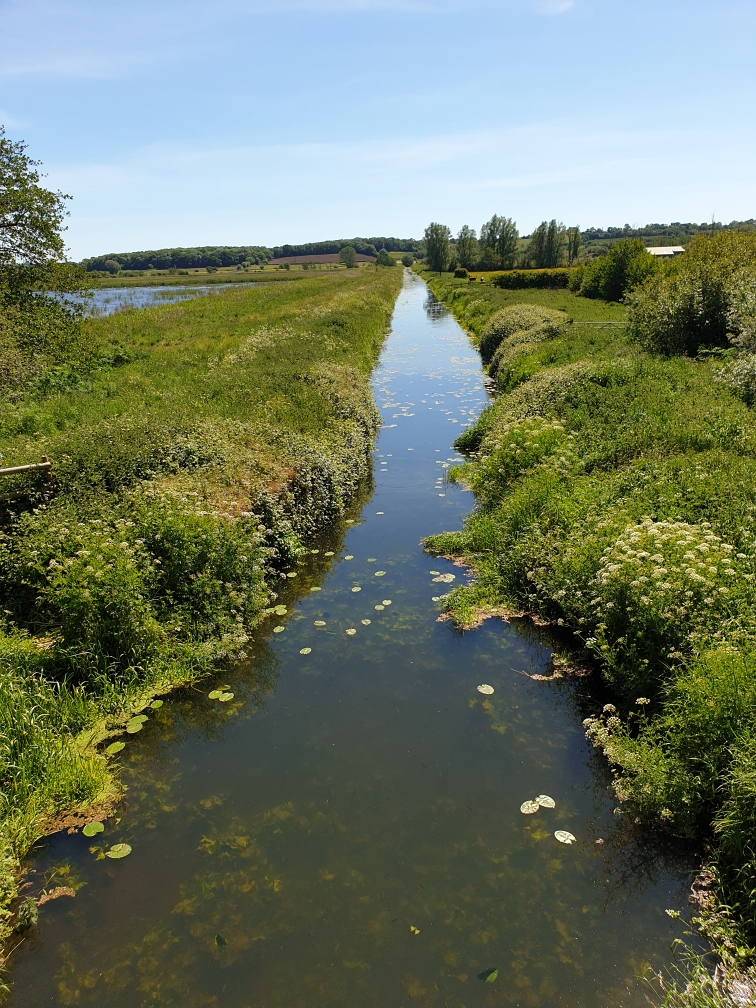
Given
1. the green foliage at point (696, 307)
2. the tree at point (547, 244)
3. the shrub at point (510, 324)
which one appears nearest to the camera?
the green foliage at point (696, 307)

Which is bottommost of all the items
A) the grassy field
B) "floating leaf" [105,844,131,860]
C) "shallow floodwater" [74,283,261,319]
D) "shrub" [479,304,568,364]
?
"floating leaf" [105,844,131,860]

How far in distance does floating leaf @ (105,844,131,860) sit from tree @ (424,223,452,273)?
11208 centimetres

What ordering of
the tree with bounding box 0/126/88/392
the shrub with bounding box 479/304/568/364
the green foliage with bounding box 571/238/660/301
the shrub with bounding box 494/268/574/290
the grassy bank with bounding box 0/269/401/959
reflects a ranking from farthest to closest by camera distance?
the shrub with bounding box 494/268/574/290, the green foliage with bounding box 571/238/660/301, the shrub with bounding box 479/304/568/364, the tree with bounding box 0/126/88/392, the grassy bank with bounding box 0/269/401/959

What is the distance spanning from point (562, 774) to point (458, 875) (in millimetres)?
1660

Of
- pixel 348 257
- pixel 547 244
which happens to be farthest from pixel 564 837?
pixel 348 257

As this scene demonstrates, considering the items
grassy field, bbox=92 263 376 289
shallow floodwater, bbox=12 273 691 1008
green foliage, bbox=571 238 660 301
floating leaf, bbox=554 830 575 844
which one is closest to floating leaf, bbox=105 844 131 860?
shallow floodwater, bbox=12 273 691 1008

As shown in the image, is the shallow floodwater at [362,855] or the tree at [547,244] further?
the tree at [547,244]

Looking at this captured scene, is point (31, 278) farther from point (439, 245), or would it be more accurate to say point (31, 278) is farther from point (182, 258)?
point (182, 258)

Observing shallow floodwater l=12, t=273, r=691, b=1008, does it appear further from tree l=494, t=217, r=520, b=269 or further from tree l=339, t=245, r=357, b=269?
tree l=339, t=245, r=357, b=269

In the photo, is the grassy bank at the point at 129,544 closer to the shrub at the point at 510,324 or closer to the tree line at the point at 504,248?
the shrub at the point at 510,324

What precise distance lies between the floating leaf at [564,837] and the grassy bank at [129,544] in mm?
4295

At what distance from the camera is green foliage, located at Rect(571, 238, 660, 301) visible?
4085cm

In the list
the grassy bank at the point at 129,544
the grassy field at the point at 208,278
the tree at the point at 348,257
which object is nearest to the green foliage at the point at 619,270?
the grassy bank at the point at 129,544

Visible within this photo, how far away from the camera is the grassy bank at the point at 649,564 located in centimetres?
515
